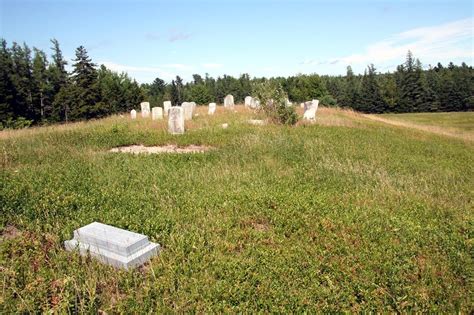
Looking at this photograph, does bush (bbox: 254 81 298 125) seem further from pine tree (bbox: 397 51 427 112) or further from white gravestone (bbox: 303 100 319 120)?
pine tree (bbox: 397 51 427 112)

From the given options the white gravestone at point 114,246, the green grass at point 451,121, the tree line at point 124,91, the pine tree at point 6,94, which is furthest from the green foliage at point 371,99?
the white gravestone at point 114,246

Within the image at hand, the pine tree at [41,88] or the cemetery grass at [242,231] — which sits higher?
the pine tree at [41,88]

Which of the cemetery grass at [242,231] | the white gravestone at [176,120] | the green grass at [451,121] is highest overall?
the white gravestone at [176,120]

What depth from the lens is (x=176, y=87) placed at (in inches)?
4348

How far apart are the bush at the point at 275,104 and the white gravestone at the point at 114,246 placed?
1464cm

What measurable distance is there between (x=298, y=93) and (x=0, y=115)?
5783 centimetres

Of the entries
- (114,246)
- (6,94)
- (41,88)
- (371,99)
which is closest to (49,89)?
(41,88)

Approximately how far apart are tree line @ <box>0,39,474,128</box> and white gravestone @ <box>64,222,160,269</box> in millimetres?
35579

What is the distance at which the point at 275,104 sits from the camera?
1906cm

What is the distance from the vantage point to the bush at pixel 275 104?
18484 millimetres

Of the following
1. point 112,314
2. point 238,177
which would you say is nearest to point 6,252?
point 112,314

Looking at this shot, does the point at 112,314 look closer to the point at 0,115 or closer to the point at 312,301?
the point at 312,301

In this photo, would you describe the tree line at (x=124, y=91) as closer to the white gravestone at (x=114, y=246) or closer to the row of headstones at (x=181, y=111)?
the row of headstones at (x=181, y=111)

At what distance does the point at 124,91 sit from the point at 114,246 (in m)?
71.3
